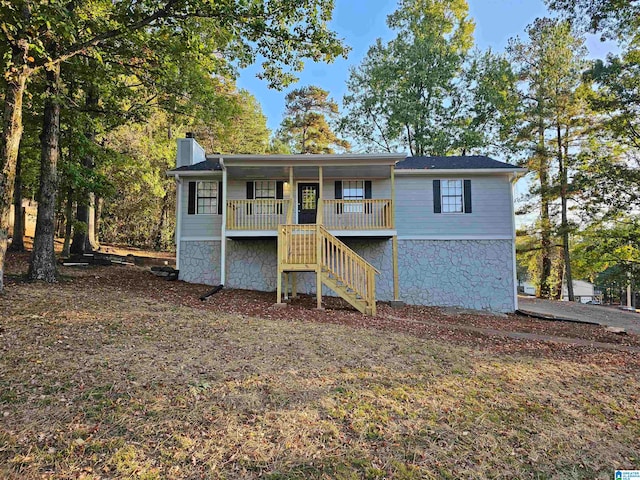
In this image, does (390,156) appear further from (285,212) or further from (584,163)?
(584,163)

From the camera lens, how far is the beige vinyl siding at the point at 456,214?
1164 centimetres

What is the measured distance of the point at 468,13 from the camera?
22.3 m

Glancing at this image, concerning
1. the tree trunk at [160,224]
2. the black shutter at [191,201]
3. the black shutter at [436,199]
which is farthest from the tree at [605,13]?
the tree trunk at [160,224]

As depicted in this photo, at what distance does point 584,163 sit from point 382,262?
12.2 m

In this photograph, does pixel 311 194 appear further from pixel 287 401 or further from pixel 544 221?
pixel 544 221

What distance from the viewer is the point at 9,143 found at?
265 inches

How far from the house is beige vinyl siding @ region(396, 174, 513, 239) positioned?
0.03m

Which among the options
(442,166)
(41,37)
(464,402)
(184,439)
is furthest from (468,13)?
(184,439)

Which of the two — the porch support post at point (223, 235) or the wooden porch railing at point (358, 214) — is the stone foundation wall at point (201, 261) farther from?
the wooden porch railing at point (358, 214)

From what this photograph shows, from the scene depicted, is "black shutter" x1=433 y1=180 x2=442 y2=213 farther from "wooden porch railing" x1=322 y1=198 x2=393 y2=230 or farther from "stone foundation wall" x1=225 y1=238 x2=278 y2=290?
"stone foundation wall" x1=225 y1=238 x2=278 y2=290

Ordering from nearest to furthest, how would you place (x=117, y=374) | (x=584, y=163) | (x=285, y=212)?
(x=117, y=374) → (x=285, y=212) → (x=584, y=163)

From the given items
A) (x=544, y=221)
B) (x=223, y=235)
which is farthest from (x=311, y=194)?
(x=544, y=221)

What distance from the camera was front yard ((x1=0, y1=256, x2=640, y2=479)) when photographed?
2.96 m

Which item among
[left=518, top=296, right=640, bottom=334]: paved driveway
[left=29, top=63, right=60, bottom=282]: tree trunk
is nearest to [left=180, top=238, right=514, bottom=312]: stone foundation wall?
[left=518, top=296, right=640, bottom=334]: paved driveway
